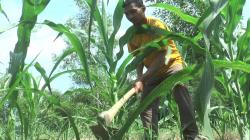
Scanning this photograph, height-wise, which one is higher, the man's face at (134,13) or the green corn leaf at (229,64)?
the man's face at (134,13)

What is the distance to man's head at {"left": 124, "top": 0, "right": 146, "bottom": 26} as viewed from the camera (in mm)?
2484

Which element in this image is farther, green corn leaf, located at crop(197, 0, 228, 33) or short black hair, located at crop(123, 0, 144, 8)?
short black hair, located at crop(123, 0, 144, 8)

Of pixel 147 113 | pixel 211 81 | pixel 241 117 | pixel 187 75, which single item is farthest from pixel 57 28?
pixel 147 113

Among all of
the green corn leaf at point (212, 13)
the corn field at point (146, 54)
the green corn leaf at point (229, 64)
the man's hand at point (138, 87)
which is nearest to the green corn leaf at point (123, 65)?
the corn field at point (146, 54)

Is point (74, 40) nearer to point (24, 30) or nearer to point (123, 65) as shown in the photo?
point (24, 30)

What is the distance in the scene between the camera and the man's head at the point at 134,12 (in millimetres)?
2484

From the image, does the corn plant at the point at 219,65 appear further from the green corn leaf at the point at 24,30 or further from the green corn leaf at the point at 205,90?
the green corn leaf at the point at 24,30

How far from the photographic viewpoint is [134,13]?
248 centimetres

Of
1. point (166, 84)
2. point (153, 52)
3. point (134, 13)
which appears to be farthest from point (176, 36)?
point (153, 52)

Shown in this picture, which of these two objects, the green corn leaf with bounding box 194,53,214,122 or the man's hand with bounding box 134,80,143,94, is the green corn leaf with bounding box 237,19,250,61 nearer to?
the man's hand with bounding box 134,80,143,94

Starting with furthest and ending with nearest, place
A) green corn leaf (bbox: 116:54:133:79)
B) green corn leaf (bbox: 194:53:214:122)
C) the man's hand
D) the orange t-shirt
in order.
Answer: the orange t-shirt < green corn leaf (bbox: 116:54:133:79) < the man's hand < green corn leaf (bbox: 194:53:214:122)

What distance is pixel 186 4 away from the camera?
49.6 feet

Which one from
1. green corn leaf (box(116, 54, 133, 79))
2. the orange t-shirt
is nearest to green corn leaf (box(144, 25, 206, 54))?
green corn leaf (box(116, 54, 133, 79))

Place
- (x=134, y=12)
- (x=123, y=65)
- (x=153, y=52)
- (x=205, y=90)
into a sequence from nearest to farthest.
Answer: (x=205, y=90) → (x=123, y=65) → (x=134, y=12) → (x=153, y=52)
